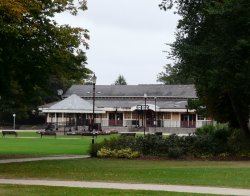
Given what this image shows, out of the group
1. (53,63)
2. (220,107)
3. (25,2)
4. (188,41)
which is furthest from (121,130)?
(25,2)

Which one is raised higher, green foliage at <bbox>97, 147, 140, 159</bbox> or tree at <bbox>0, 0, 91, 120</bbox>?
tree at <bbox>0, 0, 91, 120</bbox>

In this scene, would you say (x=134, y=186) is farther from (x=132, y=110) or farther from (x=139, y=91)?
(x=139, y=91)

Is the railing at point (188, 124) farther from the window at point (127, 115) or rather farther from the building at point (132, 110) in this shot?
the window at point (127, 115)

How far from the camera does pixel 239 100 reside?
3334 centimetres

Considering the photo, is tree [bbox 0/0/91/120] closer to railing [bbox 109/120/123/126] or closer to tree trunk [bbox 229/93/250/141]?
tree trunk [bbox 229/93/250/141]

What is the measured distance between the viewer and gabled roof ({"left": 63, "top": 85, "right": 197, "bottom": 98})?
300ft

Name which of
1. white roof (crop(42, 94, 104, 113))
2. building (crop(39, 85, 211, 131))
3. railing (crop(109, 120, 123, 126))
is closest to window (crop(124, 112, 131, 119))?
building (crop(39, 85, 211, 131))

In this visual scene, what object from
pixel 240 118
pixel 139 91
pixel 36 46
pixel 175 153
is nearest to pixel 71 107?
pixel 139 91

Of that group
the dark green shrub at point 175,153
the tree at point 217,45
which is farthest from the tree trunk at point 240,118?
the dark green shrub at point 175,153

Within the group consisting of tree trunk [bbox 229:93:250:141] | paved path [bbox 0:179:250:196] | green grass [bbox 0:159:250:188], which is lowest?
paved path [bbox 0:179:250:196]

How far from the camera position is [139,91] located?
95.9 m

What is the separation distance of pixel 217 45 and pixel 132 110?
58.3 metres

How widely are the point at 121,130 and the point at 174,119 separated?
11.6 metres

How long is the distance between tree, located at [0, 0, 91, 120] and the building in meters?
47.9
